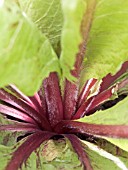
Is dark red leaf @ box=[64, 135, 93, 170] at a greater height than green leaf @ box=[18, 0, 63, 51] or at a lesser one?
lesser

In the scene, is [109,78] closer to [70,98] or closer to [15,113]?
[70,98]

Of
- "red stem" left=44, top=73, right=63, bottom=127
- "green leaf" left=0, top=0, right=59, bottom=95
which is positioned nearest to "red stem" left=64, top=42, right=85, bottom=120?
"red stem" left=44, top=73, right=63, bottom=127

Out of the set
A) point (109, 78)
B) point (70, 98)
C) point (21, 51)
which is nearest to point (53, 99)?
point (70, 98)

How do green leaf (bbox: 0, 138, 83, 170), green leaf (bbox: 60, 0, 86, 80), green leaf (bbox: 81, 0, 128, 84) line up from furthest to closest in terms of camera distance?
1. green leaf (bbox: 0, 138, 83, 170)
2. green leaf (bbox: 81, 0, 128, 84)
3. green leaf (bbox: 60, 0, 86, 80)

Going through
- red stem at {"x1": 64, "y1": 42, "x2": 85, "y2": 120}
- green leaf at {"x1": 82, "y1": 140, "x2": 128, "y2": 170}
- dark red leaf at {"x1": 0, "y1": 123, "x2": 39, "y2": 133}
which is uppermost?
red stem at {"x1": 64, "y1": 42, "x2": 85, "y2": 120}

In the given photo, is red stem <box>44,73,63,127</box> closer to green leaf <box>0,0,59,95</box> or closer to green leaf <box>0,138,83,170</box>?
green leaf <box>0,138,83,170</box>

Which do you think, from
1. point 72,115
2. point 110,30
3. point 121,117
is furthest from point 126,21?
point 72,115
